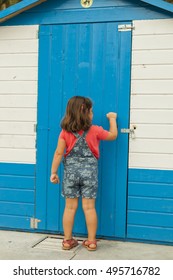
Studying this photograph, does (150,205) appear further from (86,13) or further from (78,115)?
(86,13)

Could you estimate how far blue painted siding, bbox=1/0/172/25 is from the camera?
481 cm

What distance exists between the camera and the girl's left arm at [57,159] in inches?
182

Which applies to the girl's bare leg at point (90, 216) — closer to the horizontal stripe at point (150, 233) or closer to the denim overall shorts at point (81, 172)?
the denim overall shorts at point (81, 172)

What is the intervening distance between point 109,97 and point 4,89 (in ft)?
4.34

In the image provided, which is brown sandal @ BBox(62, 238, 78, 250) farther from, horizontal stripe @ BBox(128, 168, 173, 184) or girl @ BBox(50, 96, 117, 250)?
horizontal stripe @ BBox(128, 168, 173, 184)

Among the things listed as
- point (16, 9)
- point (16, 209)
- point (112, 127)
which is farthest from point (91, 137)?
point (16, 9)

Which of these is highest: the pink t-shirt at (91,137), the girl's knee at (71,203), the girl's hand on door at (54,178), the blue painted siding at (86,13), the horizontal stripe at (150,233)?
the blue painted siding at (86,13)

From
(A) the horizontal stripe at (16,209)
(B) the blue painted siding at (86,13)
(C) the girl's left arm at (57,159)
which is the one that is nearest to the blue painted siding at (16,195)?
(A) the horizontal stripe at (16,209)

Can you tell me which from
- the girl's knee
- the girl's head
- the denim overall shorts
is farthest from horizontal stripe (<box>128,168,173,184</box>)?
the girl's head

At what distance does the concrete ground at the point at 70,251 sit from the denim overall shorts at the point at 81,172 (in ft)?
1.94

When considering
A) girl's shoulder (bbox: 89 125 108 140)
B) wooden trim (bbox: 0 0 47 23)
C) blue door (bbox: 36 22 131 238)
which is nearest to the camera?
girl's shoulder (bbox: 89 125 108 140)

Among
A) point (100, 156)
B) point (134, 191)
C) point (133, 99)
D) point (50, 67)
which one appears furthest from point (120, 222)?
point (50, 67)

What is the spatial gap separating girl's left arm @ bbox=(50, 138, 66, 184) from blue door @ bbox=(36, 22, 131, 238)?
17.1 inches

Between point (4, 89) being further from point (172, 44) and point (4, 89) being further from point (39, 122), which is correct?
point (172, 44)
